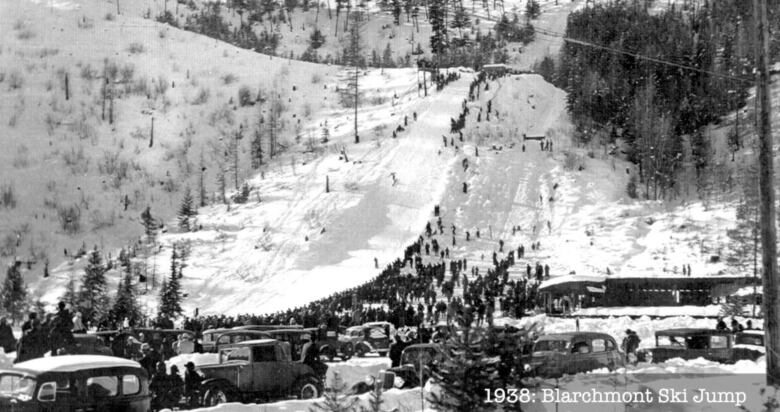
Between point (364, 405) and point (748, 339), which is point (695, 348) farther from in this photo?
point (364, 405)

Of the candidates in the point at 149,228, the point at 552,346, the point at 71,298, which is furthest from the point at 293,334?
the point at 149,228

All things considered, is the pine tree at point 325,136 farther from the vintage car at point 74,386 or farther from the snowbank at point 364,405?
the vintage car at point 74,386

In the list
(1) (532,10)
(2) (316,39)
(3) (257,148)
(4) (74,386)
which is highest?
(1) (532,10)

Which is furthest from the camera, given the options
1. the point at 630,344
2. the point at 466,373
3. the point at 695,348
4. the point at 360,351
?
the point at 360,351

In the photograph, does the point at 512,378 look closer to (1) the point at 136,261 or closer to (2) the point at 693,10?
(1) the point at 136,261

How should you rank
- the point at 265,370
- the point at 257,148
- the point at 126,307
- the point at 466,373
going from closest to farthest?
the point at 466,373 → the point at 265,370 → the point at 126,307 → the point at 257,148
